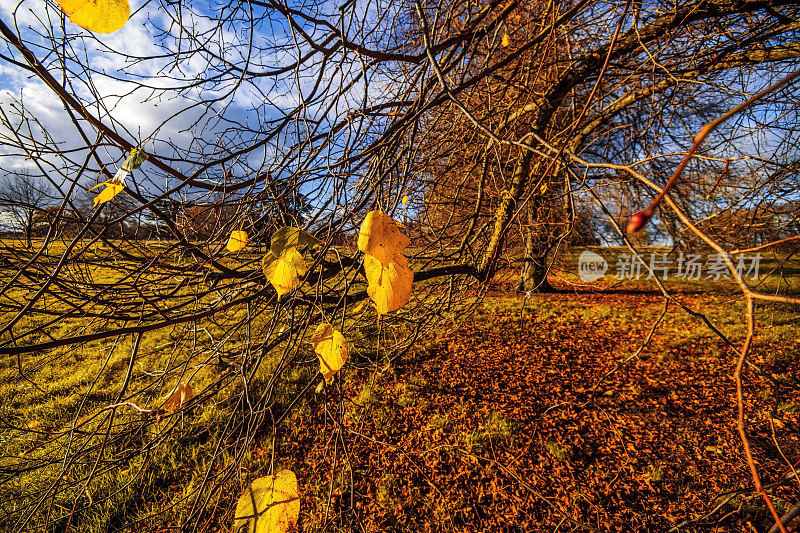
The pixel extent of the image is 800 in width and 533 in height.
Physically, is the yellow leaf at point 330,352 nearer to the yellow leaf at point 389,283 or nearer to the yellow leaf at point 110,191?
the yellow leaf at point 389,283

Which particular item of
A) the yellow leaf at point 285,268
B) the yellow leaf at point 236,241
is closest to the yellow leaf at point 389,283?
the yellow leaf at point 285,268

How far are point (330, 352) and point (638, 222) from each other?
2.90 feet

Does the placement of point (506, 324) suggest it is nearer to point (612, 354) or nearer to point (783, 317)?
point (612, 354)

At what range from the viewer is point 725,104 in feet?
14.1

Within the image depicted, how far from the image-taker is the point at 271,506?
1.00 m

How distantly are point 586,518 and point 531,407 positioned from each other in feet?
3.52

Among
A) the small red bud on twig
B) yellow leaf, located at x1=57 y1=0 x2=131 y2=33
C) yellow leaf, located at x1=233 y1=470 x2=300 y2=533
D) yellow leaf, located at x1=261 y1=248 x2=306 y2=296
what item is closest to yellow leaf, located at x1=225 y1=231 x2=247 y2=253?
yellow leaf, located at x1=261 y1=248 x2=306 y2=296

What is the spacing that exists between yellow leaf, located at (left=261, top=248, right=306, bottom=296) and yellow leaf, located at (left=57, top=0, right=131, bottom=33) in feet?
2.17

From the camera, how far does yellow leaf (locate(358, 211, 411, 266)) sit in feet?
2.81

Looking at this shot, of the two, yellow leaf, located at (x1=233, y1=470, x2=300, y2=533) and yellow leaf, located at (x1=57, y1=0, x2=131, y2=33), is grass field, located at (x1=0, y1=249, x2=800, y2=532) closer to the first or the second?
yellow leaf, located at (x1=233, y1=470, x2=300, y2=533)

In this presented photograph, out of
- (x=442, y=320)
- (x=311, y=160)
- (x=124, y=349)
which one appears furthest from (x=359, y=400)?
(x=124, y=349)

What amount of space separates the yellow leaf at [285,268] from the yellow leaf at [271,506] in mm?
619

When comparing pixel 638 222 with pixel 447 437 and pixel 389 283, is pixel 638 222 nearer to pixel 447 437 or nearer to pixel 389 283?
pixel 389 283

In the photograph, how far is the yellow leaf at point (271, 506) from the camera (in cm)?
97
